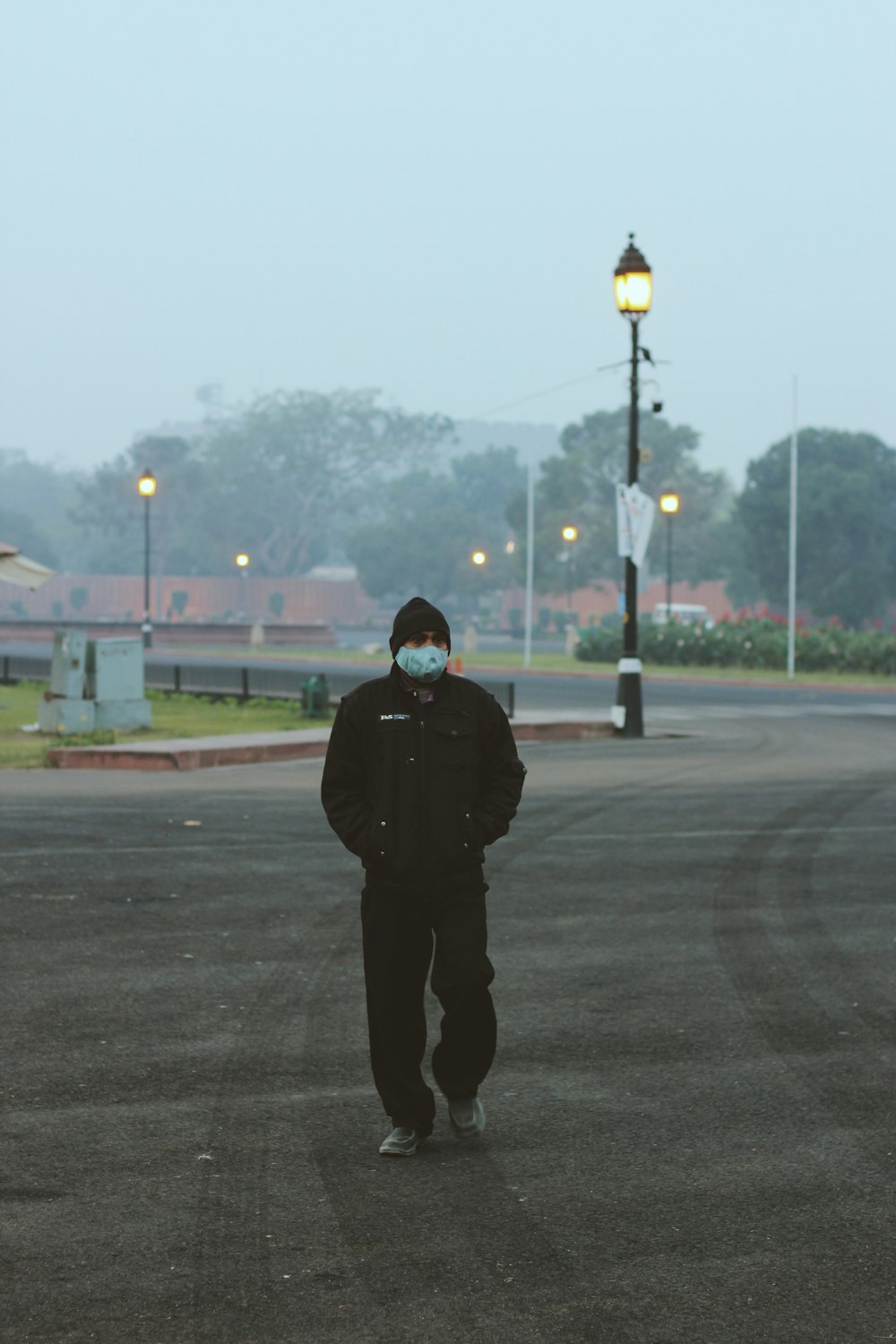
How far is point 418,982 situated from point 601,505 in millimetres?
91186

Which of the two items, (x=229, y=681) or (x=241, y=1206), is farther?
(x=229, y=681)

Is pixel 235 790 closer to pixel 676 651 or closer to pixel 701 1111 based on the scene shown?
pixel 701 1111

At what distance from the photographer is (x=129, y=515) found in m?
129

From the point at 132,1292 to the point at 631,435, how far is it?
21.3m

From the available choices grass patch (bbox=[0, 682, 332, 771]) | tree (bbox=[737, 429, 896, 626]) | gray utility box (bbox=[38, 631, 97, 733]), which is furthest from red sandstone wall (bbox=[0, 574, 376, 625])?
gray utility box (bbox=[38, 631, 97, 733])

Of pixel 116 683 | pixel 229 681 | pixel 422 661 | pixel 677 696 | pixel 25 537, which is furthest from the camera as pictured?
pixel 25 537

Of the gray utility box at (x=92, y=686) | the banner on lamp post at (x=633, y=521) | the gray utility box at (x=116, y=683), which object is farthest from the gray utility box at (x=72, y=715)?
the banner on lamp post at (x=633, y=521)

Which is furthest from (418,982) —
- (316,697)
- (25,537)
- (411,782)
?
(25,537)

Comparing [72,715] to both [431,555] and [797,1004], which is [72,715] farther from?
[431,555]

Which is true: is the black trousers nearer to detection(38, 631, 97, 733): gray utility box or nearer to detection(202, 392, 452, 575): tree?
detection(38, 631, 97, 733): gray utility box

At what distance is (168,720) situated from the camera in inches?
1033

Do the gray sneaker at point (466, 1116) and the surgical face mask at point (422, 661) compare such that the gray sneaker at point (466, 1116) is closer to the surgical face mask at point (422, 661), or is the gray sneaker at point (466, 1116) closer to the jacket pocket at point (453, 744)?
the jacket pocket at point (453, 744)

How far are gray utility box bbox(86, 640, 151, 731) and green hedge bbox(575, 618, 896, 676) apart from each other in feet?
99.0

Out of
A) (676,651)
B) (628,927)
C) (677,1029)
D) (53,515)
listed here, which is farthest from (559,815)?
(53,515)
